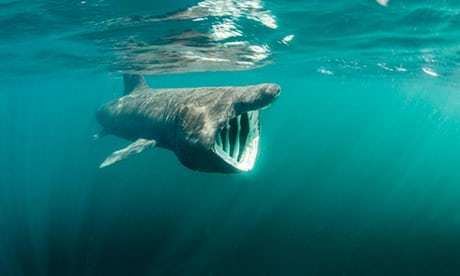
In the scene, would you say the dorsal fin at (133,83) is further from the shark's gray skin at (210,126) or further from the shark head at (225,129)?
the shark head at (225,129)

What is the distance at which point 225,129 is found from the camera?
724 centimetres

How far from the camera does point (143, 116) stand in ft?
33.4

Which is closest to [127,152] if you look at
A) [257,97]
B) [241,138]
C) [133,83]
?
[241,138]

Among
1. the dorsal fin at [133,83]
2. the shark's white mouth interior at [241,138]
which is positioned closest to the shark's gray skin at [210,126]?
the shark's white mouth interior at [241,138]

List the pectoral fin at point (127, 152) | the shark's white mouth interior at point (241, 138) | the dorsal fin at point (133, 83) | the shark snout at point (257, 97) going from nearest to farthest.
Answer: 1. the shark snout at point (257, 97)
2. the shark's white mouth interior at point (241, 138)
3. the pectoral fin at point (127, 152)
4. the dorsal fin at point (133, 83)

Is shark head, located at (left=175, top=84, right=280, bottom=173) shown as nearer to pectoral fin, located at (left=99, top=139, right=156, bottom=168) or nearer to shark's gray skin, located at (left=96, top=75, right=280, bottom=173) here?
shark's gray skin, located at (left=96, top=75, right=280, bottom=173)

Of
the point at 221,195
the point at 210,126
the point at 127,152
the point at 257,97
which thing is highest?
the point at 257,97

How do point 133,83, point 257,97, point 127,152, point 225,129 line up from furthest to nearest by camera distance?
point 133,83 → point 127,152 → point 225,129 → point 257,97

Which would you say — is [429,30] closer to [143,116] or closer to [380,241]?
[380,241]

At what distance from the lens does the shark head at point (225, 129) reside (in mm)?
6492

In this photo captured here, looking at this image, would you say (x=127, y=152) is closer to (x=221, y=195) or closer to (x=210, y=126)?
(x=210, y=126)

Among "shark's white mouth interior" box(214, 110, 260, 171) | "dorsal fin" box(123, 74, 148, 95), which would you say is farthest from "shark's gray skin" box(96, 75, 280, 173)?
"dorsal fin" box(123, 74, 148, 95)

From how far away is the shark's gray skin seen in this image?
6.55m

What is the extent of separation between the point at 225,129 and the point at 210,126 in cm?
44
